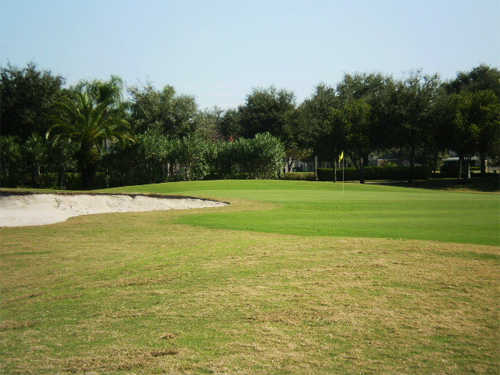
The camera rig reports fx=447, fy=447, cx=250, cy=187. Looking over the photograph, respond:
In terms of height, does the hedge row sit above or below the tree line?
below

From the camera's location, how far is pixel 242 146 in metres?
45.8

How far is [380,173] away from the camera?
6194 centimetres

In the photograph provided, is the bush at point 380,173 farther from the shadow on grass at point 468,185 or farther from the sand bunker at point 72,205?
the sand bunker at point 72,205

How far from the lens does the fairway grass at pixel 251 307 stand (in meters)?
3.98

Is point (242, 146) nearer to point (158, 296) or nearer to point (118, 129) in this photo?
point (118, 129)

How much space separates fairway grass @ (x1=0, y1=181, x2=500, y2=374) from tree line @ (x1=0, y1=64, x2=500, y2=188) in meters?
35.1

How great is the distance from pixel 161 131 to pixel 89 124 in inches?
481

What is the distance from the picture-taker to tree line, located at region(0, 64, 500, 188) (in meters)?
42.5

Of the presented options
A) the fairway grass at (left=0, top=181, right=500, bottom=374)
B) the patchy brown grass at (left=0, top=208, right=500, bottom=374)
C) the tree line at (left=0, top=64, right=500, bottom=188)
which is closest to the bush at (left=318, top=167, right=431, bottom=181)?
the tree line at (left=0, top=64, right=500, bottom=188)

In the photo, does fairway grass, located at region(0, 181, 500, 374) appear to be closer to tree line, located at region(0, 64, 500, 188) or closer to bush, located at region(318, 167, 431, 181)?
tree line, located at region(0, 64, 500, 188)

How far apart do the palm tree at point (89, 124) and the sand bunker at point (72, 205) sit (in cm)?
2260

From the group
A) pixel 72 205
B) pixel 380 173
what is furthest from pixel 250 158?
pixel 72 205

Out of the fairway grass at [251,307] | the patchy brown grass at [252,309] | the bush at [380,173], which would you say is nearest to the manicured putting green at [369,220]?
the fairway grass at [251,307]

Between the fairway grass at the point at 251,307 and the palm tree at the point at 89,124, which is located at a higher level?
the palm tree at the point at 89,124
